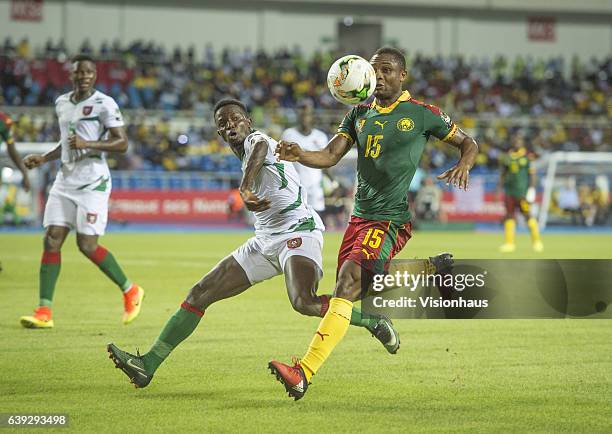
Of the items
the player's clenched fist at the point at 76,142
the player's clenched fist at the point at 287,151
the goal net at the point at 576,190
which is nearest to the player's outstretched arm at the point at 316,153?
the player's clenched fist at the point at 287,151

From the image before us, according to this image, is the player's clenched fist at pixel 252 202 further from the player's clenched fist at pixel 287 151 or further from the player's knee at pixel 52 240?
the player's knee at pixel 52 240

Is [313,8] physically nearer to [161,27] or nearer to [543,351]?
[161,27]

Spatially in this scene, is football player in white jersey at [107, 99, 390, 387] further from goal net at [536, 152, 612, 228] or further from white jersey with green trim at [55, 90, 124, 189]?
goal net at [536, 152, 612, 228]

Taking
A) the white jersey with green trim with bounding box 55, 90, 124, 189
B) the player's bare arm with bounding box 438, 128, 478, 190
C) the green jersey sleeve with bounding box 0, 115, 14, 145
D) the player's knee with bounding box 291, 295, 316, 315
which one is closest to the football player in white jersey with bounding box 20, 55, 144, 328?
the white jersey with green trim with bounding box 55, 90, 124, 189

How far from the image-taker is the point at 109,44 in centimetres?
4081

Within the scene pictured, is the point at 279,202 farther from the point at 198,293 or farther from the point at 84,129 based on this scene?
the point at 84,129

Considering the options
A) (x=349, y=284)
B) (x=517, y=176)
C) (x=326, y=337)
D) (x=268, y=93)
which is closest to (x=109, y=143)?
(x=349, y=284)

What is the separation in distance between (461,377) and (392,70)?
2.36 meters

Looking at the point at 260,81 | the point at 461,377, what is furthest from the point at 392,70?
the point at 260,81

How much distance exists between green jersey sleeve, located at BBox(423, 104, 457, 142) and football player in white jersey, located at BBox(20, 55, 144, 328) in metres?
4.04

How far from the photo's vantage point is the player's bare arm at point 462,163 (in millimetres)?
6742

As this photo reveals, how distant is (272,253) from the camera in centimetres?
729

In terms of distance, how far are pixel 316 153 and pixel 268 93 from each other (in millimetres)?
33265

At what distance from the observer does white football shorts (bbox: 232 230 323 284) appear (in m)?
7.25
